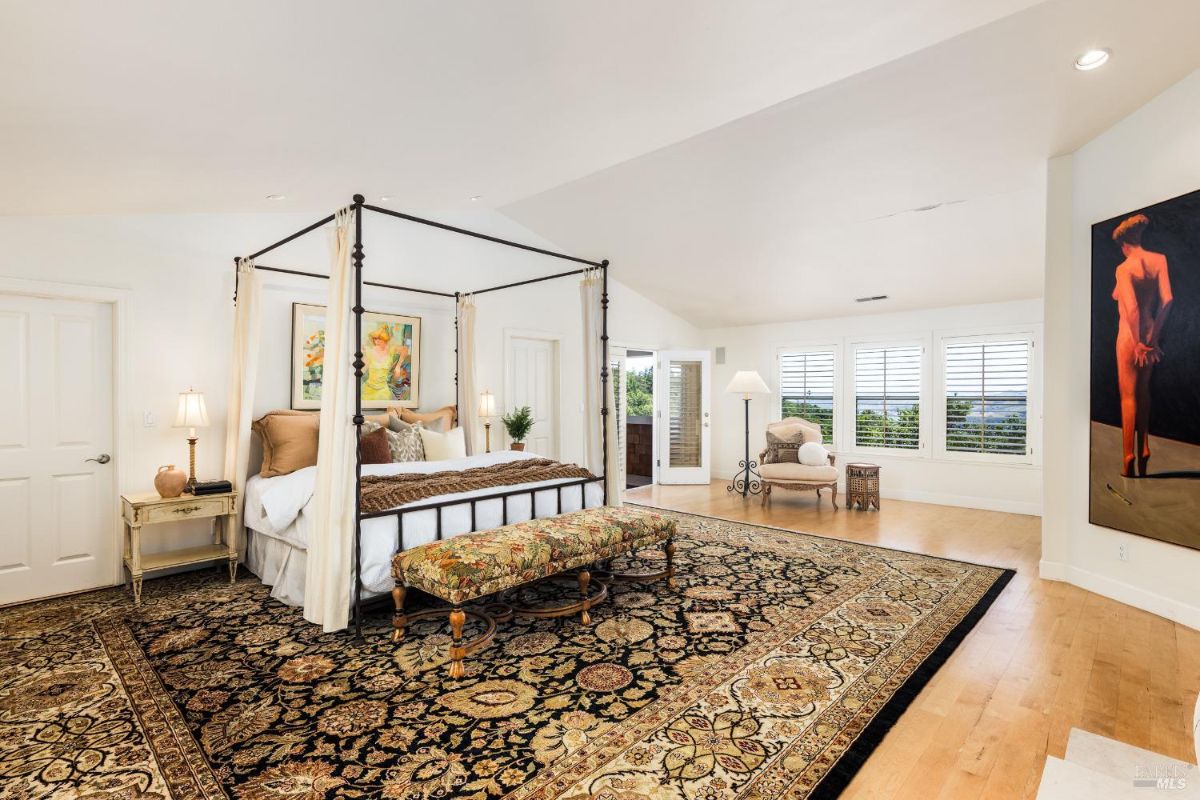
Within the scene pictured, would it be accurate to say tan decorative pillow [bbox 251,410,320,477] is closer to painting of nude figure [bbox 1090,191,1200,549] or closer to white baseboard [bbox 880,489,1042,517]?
painting of nude figure [bbox 1090,191,1200,549]

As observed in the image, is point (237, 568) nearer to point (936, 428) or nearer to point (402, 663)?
point (402, 663)

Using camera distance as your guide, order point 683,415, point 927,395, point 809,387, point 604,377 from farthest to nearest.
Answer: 1. point 683,415
2. point 809,387
3. point 927,395
4. point 604,377

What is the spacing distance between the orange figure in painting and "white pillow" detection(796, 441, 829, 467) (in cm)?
337

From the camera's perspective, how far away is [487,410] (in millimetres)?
6074

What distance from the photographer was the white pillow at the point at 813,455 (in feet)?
22.9

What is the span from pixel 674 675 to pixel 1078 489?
10.8ft

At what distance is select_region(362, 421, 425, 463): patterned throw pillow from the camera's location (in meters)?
4.89

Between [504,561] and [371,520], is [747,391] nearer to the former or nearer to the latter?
[504,561]

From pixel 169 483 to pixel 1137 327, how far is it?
6150 millimetres

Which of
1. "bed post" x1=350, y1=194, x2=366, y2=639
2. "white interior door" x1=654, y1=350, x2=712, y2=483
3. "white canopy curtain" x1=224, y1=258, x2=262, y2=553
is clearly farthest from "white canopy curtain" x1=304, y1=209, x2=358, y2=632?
"white interior door" x1=654, y1=350, x2=712, y2=483

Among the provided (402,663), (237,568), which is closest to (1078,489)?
(402,663)

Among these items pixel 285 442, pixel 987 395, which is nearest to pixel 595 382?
pixel 285 442

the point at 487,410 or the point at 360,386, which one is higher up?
the point at 360,386

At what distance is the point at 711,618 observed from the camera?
11.3ft
